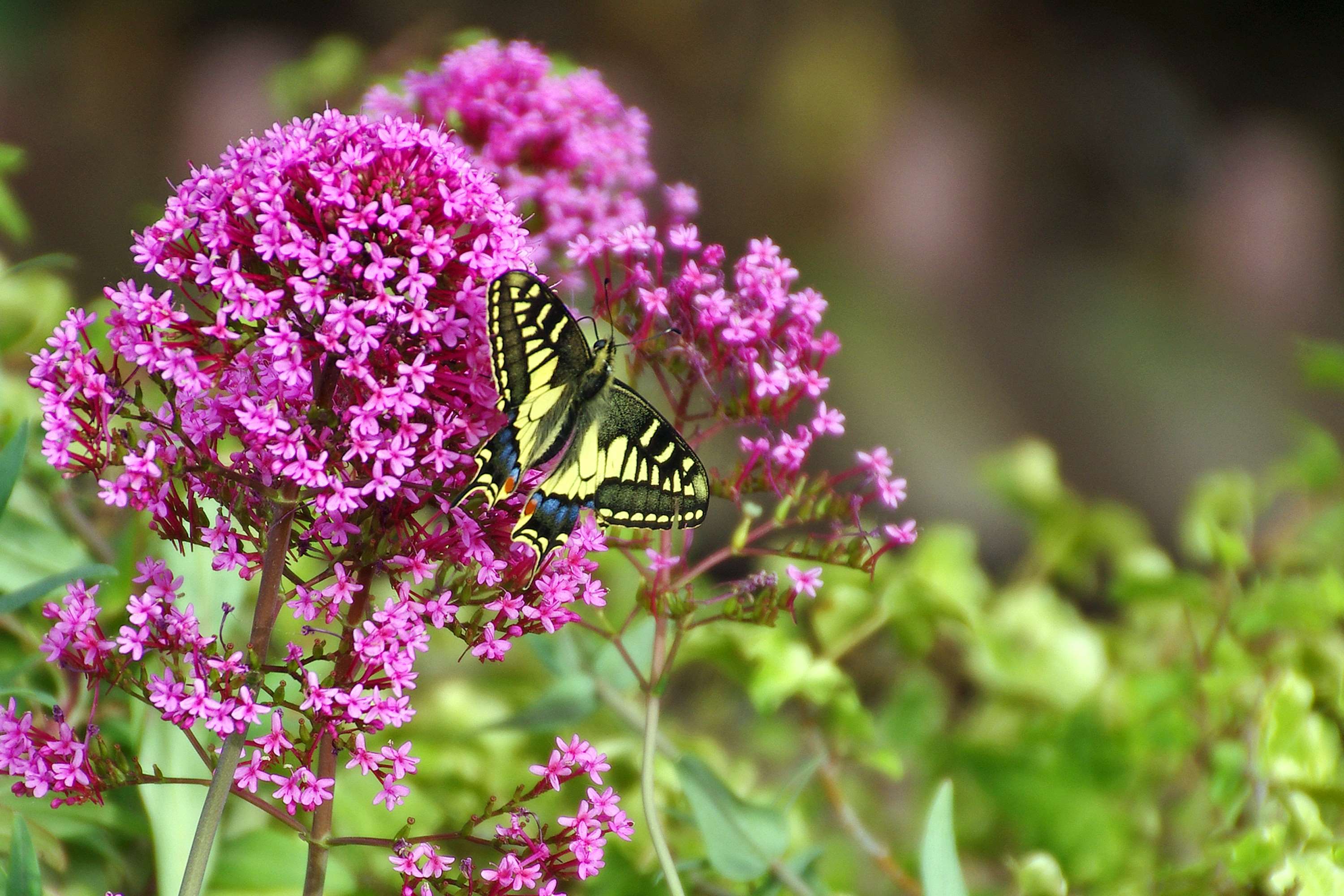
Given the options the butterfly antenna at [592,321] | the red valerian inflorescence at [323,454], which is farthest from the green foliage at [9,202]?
the butterfly antenna at [592,321]

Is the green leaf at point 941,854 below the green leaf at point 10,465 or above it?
→ below

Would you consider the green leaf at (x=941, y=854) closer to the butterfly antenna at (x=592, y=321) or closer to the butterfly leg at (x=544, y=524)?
the butterfly leg at (x=544, y=524)

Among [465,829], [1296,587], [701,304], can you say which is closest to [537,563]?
[465,829]

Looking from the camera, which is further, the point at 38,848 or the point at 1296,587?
the point at 1296,587

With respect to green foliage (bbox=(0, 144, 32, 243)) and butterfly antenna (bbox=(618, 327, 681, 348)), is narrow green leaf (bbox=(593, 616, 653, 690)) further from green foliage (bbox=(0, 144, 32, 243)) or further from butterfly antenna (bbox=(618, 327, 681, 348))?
green foliage (bbox=(0, 144, 32, 243))

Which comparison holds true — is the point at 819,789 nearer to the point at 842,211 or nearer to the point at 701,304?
the point at 701,304

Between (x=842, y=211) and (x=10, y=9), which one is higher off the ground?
(x=10, y=9)

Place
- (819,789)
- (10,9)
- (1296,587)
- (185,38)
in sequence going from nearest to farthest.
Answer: (1296,587) → (819,789) → (10,9) → (185,38)
